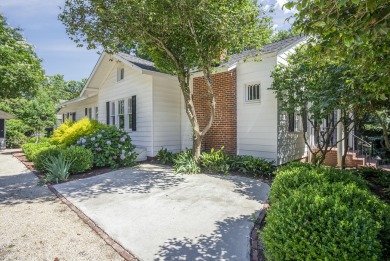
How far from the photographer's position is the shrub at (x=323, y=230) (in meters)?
2.16

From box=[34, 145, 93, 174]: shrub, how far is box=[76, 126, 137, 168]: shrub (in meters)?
0.49

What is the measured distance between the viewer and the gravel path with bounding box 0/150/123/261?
10.7 ft

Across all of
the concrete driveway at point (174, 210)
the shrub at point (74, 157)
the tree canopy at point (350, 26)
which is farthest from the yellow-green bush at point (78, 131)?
the tree canopy at point (350, 26)

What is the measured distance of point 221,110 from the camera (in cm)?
984

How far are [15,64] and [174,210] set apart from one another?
397 inches

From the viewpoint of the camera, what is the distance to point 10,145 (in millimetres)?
21219

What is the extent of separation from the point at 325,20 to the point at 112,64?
1252 centimetres

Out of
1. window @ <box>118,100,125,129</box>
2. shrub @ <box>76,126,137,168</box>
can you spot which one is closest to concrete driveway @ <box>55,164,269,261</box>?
shrub @ <box>76,126,137,168</box>

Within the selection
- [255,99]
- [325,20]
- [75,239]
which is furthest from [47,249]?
[255,99]

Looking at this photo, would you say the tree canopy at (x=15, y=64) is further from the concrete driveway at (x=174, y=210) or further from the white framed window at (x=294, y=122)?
the white framed window at (x=294, y=122)

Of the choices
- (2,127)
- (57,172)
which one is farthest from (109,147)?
(2,127)

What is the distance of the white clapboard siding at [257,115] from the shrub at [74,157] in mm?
5756

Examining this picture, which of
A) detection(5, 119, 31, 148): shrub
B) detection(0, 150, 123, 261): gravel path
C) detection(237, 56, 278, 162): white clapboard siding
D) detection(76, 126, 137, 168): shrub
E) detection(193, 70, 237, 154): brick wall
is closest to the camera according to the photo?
detection(0, 150, 123, 261): gravel path

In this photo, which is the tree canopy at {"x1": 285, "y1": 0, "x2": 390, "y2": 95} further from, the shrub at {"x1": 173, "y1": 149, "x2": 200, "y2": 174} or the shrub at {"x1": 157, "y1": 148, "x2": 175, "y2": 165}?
the shrub at {"x1": 157, "y1": 148, "x2": 175, "y2": 165}
